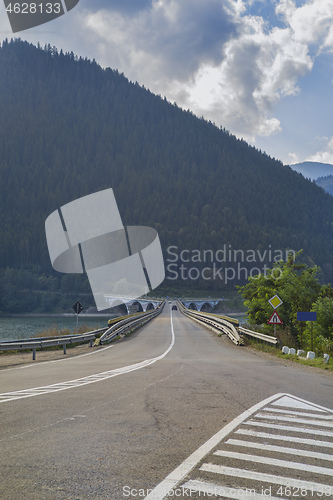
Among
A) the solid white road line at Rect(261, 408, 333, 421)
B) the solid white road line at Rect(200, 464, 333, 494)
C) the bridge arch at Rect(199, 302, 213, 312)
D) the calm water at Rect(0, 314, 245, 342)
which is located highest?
the solid white road line at Rect(200, 464, 333, 494)

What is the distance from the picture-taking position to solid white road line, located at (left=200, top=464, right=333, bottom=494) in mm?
3729

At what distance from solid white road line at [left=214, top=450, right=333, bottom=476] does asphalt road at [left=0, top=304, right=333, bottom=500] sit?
0.25 meters

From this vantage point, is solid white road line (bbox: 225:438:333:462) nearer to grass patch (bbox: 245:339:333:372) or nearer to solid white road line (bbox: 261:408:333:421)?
solid white road line (bbox: 261:408:333:421)

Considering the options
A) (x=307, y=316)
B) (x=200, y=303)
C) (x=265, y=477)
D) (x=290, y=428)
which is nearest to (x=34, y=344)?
(x=307, y=316)

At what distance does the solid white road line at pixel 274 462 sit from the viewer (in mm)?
4105

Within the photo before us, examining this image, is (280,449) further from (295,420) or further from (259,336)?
(259,336)

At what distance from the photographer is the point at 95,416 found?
6.30 meters

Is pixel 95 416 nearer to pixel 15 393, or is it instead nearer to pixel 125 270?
pixel 15 393

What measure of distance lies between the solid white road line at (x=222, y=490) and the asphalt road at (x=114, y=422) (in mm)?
350

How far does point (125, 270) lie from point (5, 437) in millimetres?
185825

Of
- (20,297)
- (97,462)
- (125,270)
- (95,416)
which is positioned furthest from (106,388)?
(125,270)

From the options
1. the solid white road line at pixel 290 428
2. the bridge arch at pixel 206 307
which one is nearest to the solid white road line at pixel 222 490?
the solid white road line at pixel 290 428

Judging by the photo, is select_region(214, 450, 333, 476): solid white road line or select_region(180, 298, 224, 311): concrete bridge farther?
select_region(180, 298, 224, 311): concrete bridge

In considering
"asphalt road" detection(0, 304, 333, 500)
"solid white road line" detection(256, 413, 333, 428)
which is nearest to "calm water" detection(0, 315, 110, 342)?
"asphalt road" detection(0, 304, 333, 500)
